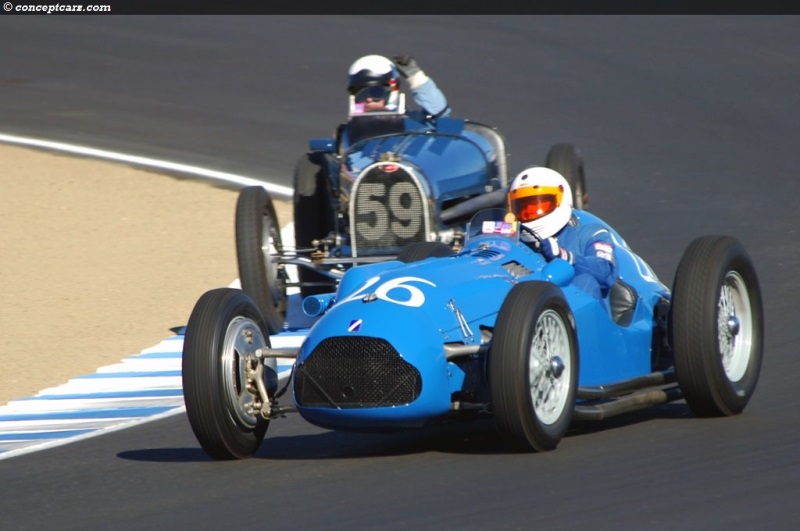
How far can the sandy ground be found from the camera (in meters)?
12.2

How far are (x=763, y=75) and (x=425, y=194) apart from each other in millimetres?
9369

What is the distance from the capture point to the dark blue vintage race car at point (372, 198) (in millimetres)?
12578

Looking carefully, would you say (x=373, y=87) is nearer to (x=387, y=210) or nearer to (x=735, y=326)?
(x=387, y=210)

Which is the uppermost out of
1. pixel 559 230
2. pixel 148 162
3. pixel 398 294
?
pixel 148 162

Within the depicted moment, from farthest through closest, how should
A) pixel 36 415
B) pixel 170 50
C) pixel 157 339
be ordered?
1. pixel 170 50
2. pixel 157 339
3. pixel 36 415

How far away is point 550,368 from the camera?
786 cm

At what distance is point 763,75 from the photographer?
814 inches

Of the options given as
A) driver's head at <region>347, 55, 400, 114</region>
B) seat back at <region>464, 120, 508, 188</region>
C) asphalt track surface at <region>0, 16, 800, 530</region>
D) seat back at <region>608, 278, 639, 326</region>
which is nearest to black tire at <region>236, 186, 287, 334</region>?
driver's head at <region>347, 55, 400, 114</region>

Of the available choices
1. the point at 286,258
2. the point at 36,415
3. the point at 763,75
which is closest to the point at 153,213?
the point at 286,258

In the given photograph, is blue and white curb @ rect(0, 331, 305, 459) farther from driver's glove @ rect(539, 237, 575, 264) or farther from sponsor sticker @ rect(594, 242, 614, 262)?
sponsor sticker @ rect(594, 242, 614, 262)

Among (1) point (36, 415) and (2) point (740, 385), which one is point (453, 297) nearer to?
(2) point (740, 385)

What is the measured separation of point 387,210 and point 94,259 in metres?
3.56

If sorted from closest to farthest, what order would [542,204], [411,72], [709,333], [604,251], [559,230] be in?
[709,333] < [604,251] < [542,204] < [559,230] < [411,72]

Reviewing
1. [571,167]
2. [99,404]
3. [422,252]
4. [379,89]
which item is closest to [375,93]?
[379,89]
